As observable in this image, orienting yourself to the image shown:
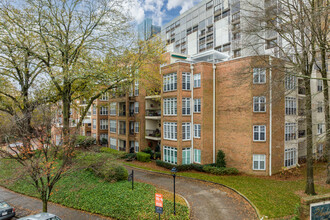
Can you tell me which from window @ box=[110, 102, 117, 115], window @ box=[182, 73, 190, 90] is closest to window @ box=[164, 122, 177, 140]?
window @ box=[182, 73, 190, 90]

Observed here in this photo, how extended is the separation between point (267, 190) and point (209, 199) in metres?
4.85

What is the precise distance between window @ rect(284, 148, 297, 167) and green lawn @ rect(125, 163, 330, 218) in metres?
3.60

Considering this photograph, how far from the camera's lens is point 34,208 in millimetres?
13992

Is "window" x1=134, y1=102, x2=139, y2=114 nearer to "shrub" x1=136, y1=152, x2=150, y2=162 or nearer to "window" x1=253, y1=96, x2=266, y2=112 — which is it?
"shrub" x1=136, y1=152, x2=150, y2=162

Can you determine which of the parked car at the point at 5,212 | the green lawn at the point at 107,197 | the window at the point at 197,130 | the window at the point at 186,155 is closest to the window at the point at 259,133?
the window at the point at 197,130

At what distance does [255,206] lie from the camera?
1235cm

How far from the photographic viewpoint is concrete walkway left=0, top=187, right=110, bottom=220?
1255cm

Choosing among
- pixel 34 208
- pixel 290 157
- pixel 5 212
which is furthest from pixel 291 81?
pixel 5 212

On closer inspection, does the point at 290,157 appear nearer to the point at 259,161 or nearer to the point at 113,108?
the point at 259,161

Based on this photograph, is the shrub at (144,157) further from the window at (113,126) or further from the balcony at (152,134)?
the window at (113,126)

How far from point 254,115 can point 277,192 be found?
23.8 feet

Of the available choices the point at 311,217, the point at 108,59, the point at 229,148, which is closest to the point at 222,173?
the point at 229,148

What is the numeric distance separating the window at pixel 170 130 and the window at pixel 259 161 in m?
8.41

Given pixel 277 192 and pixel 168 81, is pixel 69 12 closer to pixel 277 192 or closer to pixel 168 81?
pixel 168 81
